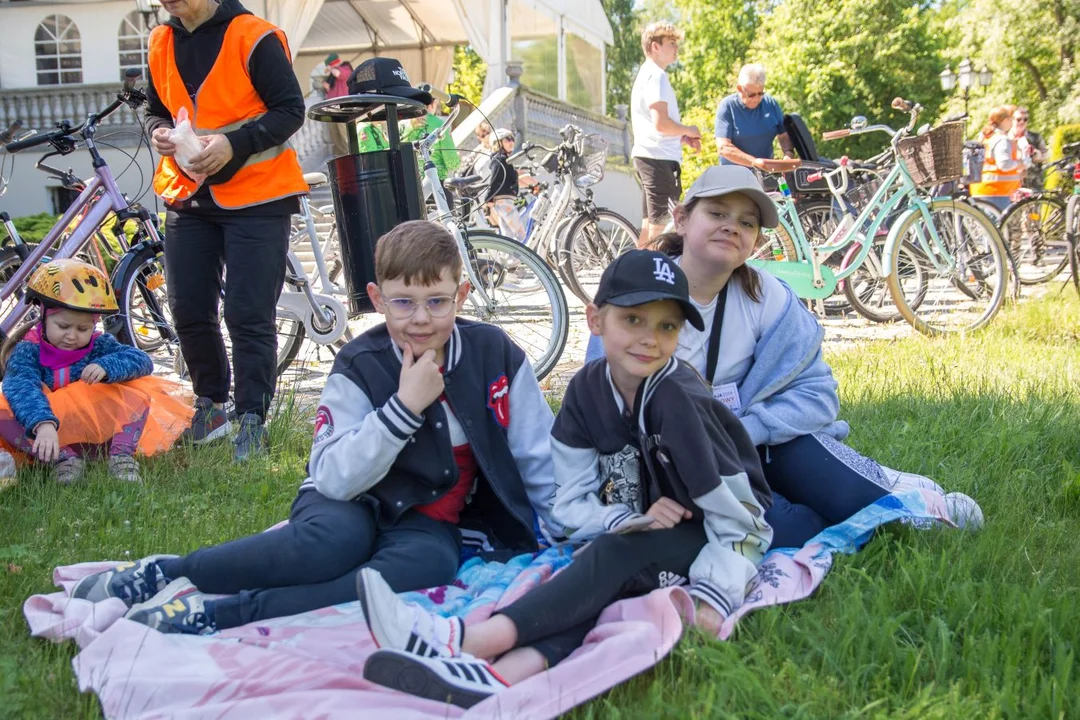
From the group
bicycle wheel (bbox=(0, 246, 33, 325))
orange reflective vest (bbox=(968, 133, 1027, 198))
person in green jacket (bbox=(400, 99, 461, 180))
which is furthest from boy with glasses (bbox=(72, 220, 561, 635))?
orange reflective vest (bbox=(968, 133, 1027, 198))

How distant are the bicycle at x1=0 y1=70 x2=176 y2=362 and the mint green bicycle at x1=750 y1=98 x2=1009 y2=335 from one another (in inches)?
162

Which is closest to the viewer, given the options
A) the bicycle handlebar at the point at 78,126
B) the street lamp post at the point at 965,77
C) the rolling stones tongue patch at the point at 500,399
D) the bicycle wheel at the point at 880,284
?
the rolling stones tongue patch at the point at 500,399

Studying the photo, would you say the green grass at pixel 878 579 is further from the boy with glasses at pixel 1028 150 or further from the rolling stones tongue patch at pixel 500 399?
the boy with glasses at pixel 1028 150

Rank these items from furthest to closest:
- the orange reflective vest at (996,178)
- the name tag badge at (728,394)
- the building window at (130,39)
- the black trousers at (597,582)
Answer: the building window at (130,39) < the orange reflective vest at (996,178) < the name tag badge at (728,394) < the black trousers at (597,582)

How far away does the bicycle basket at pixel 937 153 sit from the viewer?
7445 mm

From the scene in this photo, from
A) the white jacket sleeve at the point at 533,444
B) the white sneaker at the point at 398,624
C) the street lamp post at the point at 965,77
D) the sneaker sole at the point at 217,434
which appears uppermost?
the street lamp post at the point at 965,77

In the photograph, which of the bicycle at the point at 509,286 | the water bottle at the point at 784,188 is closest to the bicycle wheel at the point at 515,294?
the bicycle at the point at 509,286

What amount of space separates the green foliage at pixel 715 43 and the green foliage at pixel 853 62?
299 inches

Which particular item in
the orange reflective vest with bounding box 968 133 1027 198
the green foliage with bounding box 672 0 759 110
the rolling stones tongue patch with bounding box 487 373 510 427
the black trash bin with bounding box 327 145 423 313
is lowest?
the rolling stones tongue patch with bounding box 487 373 510 427

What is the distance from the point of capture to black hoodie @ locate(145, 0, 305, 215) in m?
4.44

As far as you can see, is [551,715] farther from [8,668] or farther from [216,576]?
[8,668]

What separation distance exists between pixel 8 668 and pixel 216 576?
Answer: 52 centimetres

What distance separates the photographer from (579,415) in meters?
2.85

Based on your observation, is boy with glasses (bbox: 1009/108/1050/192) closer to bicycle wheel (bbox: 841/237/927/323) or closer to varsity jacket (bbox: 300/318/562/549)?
bicycle wheel (bbox: 841/237/927/323)
